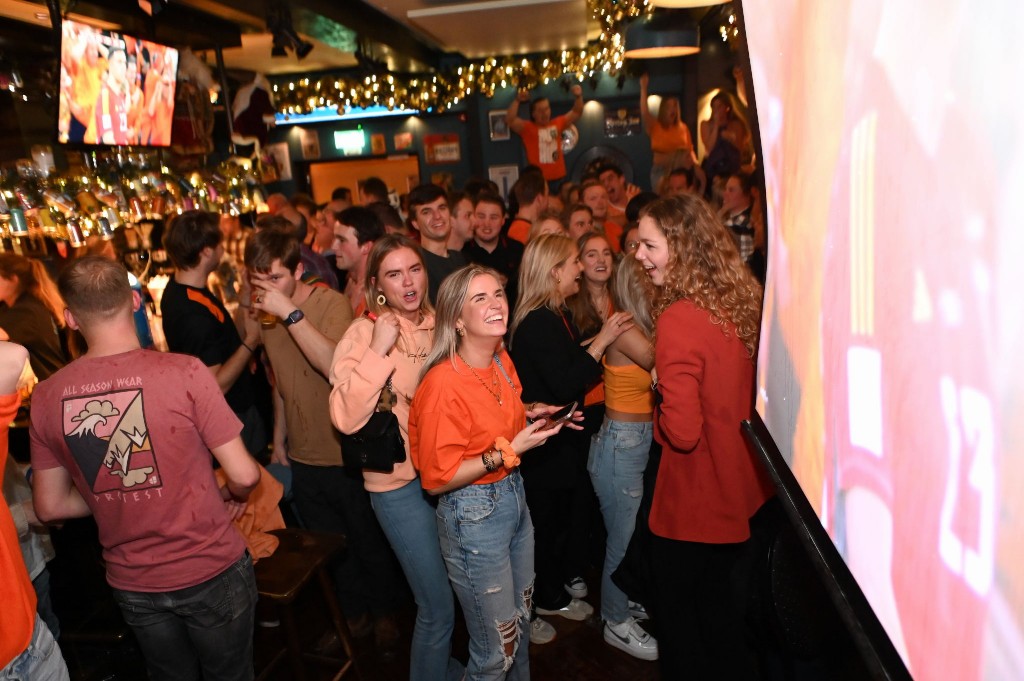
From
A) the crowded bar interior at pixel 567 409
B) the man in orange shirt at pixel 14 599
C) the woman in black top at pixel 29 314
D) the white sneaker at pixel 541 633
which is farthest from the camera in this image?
the woman in black top at pixel 29 314

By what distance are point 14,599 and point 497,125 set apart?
371 inches

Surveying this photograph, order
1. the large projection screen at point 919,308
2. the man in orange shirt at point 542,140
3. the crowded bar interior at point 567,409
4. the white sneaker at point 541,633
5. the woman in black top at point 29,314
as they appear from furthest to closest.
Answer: the man in orange shirt at point 542,140
the woman in black top at point 29,314
the white sneaker at point 541,633
the crowded bar interior at point 567,409
the large projection screen at point 919,308

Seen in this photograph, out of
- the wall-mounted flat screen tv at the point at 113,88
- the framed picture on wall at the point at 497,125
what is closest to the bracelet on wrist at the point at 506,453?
the wall-mounted flat screen tv at the point at 113,88

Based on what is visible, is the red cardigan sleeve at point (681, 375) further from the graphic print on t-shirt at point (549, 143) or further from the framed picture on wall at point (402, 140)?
the framed picture on wall at point (402, 140)

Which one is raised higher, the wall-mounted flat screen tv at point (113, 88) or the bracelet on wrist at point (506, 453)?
the wall-mounted flat screen tv at point (113, 88)

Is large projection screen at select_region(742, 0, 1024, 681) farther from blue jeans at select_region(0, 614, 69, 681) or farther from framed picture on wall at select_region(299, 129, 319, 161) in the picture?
framed picture on wall at select_region(299, 129, 319, 161)

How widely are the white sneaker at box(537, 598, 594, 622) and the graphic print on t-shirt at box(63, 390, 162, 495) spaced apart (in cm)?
183

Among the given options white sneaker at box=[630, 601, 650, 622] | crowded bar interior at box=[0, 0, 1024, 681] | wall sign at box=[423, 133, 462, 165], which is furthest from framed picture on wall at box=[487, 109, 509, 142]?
white sneaker at box=[630, 601, 650, 622]

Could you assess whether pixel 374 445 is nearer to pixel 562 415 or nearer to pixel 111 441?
pixel 562 415

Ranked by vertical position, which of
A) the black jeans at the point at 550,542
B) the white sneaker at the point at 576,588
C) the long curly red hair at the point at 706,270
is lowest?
the white sneaker at the point at 576,588

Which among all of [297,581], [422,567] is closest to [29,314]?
[297,581]

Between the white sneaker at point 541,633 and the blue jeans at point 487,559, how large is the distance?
2.47 feet

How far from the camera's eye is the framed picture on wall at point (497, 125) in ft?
33.7

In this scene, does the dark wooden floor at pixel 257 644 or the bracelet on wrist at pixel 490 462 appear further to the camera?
the dark wooden floor at pixel 257 644
